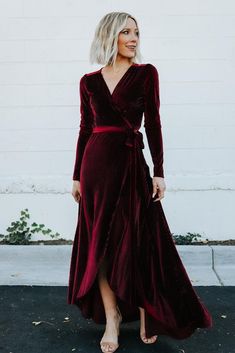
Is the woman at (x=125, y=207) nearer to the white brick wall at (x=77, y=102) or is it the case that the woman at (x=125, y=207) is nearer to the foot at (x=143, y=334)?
the foot at (x=143, y=334)

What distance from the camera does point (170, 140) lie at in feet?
20.9

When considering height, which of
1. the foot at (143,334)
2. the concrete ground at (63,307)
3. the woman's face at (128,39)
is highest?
the woman's face at (128,39)

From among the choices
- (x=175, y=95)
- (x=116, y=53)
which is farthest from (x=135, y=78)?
(x=175, y=95)

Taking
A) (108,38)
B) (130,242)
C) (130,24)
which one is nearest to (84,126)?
(108,38)

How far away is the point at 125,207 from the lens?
12.6 feet

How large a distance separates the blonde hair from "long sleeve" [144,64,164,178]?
0.24 m

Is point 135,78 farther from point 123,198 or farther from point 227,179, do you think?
point 227,179

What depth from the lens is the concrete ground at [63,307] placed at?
4.04m

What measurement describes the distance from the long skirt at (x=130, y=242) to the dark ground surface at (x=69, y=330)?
182 mm

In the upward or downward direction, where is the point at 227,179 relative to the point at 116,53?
downward

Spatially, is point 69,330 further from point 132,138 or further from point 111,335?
point 132,138

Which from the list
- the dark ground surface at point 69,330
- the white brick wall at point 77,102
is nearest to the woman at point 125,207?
the dark ground surface at point 69,330

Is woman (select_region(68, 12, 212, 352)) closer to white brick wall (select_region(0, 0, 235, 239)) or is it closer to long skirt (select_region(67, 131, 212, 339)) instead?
long skirt (select_region(67, 131, 212, 339))

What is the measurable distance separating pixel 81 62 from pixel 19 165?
1.17 m
